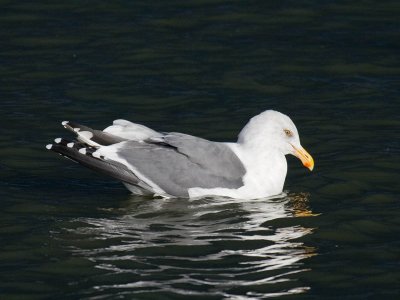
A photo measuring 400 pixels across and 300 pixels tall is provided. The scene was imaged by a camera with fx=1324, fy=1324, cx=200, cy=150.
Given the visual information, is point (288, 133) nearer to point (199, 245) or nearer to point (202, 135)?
point (202, 135)

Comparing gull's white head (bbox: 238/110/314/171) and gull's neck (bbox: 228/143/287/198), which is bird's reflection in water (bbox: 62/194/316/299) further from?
gull's white head (bbox: 238/110/314/171)

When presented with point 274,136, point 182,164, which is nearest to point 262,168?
point 274,136

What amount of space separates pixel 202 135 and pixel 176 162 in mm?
2173

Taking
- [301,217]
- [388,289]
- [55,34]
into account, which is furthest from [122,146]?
[55,34]

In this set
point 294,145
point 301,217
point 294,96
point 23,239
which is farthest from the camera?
point 294,96

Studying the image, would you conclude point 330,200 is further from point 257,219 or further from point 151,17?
point 151,17

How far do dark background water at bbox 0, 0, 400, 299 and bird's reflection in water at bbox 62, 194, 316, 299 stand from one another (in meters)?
0.02

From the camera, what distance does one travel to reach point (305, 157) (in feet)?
42.4

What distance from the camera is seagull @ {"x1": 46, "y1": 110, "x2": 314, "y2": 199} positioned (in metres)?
12.5

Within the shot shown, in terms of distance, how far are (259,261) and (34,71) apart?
22.5 ft

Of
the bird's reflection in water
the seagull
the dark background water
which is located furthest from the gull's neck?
the dark background water

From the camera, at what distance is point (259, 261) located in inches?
424

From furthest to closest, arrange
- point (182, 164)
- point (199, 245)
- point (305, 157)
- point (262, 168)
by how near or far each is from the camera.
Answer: point (305, 157), point (262, 168), point (182, 164), point (199, 245)

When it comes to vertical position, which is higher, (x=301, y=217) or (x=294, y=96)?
(x=294, y=96)
